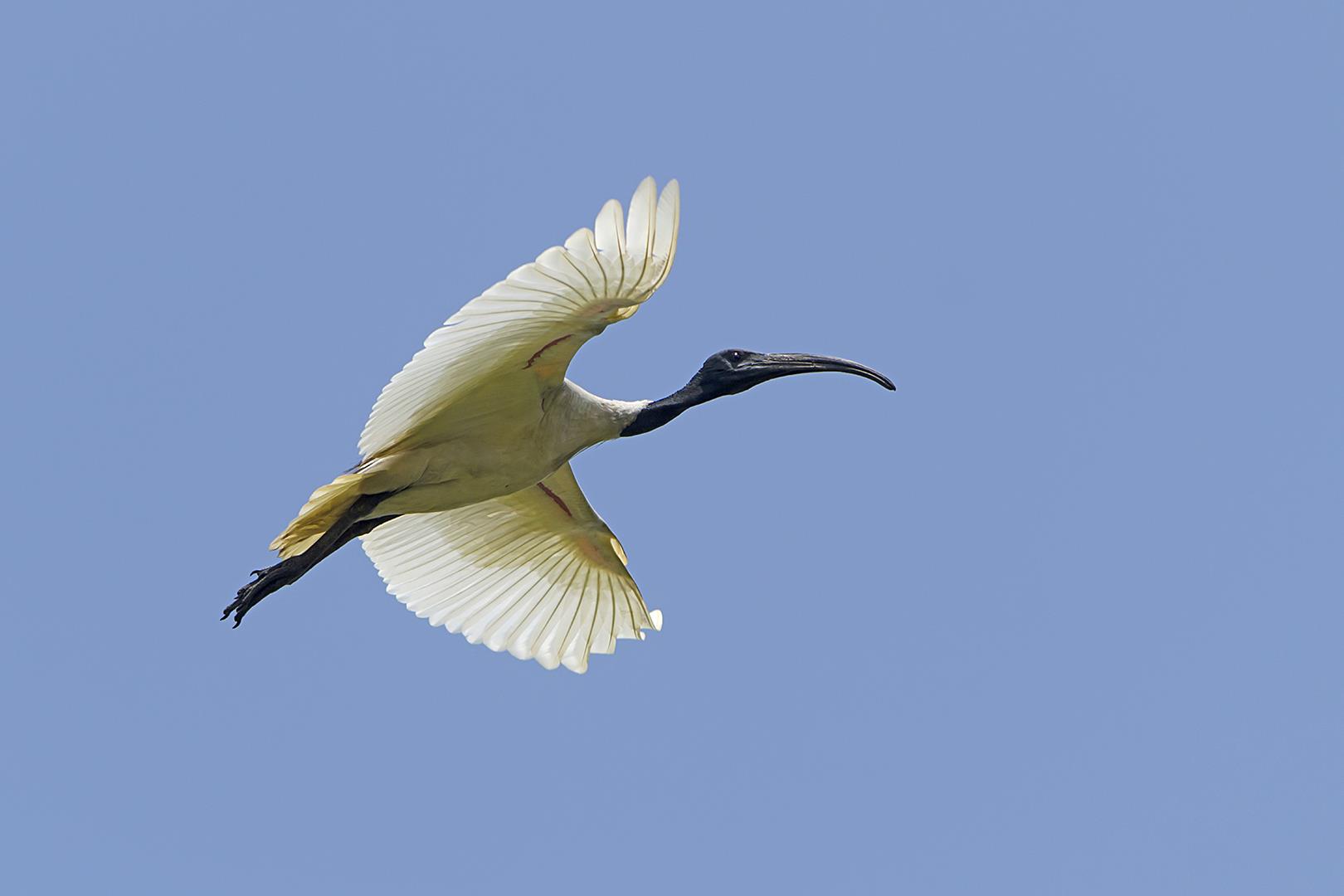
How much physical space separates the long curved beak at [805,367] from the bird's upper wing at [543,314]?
4.43ft

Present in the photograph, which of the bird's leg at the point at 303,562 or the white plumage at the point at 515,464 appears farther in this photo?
the bird's leg at the point at 303,562

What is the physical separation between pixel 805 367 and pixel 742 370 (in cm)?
37

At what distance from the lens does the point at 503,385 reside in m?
11.1

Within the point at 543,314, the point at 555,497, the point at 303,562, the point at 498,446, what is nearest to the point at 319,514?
the point at 303,562

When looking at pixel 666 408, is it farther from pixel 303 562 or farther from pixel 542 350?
pixel 303 562

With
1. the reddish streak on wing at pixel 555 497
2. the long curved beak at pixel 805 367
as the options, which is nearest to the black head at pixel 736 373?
the long curved beak at pixel 805 367

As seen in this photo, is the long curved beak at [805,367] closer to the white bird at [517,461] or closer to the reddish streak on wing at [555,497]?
the white bird at [517,461]

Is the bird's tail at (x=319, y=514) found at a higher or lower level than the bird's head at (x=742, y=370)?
lower

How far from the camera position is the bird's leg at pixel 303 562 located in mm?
11469

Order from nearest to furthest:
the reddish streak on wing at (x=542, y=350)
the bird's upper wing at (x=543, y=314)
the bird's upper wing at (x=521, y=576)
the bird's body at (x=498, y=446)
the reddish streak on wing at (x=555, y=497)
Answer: the bird's upper wing at (x=543, y=314)
the reddish streak on wing at (x=542, y=350)
the bird's body at (x=498, y=446)
the reddish streak on wing at (x=555, y=497)
the bird's upper wing at (x=521, y=576)

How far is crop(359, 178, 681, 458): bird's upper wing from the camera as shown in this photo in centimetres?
950

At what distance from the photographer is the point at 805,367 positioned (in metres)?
11.8

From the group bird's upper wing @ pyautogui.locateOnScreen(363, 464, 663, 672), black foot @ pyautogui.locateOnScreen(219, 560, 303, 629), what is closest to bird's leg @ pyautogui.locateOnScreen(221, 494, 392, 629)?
black foot @ pyautogui.locateOnScreen(219, 560, 303, 629)

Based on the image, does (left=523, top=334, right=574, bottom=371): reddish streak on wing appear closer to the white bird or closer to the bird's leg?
the white bird
